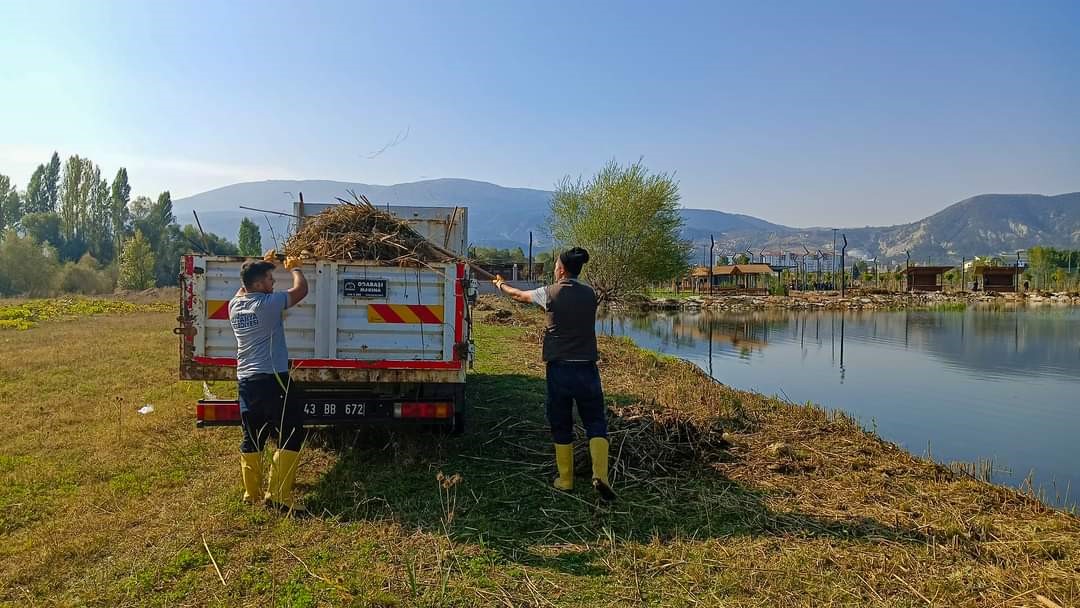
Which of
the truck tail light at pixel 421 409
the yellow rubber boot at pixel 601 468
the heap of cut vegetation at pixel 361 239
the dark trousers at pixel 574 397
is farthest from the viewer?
the heap of cut vegetation at pixel 361 239

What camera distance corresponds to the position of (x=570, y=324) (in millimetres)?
5172

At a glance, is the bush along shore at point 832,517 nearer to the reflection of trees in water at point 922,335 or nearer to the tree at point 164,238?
the reflection of trees in water at point 922,335

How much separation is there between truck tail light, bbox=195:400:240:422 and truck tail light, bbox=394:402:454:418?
1.34m

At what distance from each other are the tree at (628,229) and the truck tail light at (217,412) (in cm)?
2959

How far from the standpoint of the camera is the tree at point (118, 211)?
70125mm

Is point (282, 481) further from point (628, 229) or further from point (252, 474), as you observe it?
point (628, 229)

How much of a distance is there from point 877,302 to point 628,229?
2753cm

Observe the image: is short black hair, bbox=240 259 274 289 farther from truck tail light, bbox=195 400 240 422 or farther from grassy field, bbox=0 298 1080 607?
grassy field, bbox=0 298 1080 607

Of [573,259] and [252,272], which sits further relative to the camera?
[573,259]

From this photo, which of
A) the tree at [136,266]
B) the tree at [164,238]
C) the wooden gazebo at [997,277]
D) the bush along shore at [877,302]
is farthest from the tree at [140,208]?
the wooden gazebo at [997,277]

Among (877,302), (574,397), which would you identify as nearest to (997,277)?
(877,302)

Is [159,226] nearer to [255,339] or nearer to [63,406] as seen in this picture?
[63,406]

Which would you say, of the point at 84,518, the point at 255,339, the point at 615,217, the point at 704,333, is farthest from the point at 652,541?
the point at 615,217

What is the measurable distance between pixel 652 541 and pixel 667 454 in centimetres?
187
